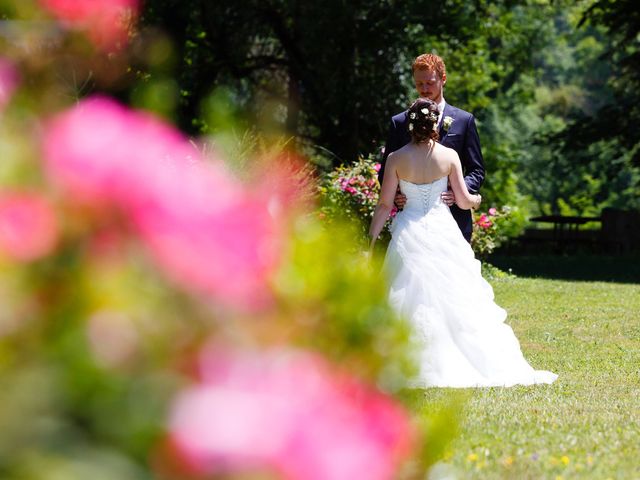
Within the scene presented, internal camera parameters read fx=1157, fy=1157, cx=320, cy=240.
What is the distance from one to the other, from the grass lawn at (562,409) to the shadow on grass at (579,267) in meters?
6.67

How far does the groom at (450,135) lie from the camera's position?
838 cm

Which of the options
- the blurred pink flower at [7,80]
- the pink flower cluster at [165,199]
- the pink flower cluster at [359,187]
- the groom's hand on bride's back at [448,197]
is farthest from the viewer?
the pink flower cluster at [359,187]

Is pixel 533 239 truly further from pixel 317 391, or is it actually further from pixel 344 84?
pixel 317 391

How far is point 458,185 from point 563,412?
205 centimetres

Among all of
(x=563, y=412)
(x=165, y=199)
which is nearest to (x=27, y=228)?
(x=165, y=199)

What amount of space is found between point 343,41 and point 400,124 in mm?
17316

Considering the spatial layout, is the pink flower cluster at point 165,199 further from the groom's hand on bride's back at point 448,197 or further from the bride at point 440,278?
the groom's hand on bride's back at point 448,197

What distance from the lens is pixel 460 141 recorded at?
8.66 metres

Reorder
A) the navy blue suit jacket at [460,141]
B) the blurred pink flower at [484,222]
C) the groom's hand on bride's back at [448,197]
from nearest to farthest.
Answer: the groom's hand on bride's back at [448,197]
the navy blue suit jacket at [460,141]
the blurred pink flower at [484,222]

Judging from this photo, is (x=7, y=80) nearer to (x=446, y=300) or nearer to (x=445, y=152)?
(x=445, y=152)

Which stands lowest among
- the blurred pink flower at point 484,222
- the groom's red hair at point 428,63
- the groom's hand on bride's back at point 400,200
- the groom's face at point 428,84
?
the blurred pink flower at point 484,222

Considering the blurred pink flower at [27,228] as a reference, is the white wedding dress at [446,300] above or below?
below

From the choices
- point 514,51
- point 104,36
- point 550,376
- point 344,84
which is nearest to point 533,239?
point 514,51

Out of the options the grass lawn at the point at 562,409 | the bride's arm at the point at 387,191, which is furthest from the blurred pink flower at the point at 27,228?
the bride's arm at the point at 387,191
